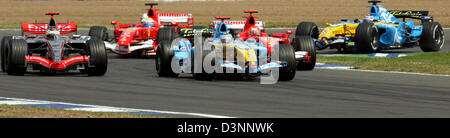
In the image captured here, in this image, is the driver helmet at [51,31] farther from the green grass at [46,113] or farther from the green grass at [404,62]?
the green grass at [404,62]

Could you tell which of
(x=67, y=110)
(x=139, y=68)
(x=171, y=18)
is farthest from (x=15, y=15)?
(x=67, y=110)

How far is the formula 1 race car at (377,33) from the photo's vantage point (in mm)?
25953

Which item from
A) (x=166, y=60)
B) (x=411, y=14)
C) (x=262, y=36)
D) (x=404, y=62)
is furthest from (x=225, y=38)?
(x=411, y=14)

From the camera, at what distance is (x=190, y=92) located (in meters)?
14.8

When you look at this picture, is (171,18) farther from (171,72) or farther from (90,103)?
(90,103)

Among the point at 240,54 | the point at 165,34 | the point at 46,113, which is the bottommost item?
the point at 46,113

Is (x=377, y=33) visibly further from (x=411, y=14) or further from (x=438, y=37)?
(x=438, y=37)

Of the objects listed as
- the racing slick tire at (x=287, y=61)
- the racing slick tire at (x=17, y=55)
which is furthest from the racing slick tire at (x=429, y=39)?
the racing slick tire at (x=17, y=55)

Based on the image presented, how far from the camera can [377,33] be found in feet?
86.8

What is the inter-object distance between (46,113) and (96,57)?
6.39 metres

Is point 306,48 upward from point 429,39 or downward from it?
upward

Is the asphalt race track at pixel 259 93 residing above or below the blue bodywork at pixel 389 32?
below

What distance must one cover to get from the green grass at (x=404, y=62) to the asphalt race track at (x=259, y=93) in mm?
1462

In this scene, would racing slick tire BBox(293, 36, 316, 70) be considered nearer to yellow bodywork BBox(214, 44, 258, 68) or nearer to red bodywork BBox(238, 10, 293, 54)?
red bodywork BBox(238, 10, 293, 54)
